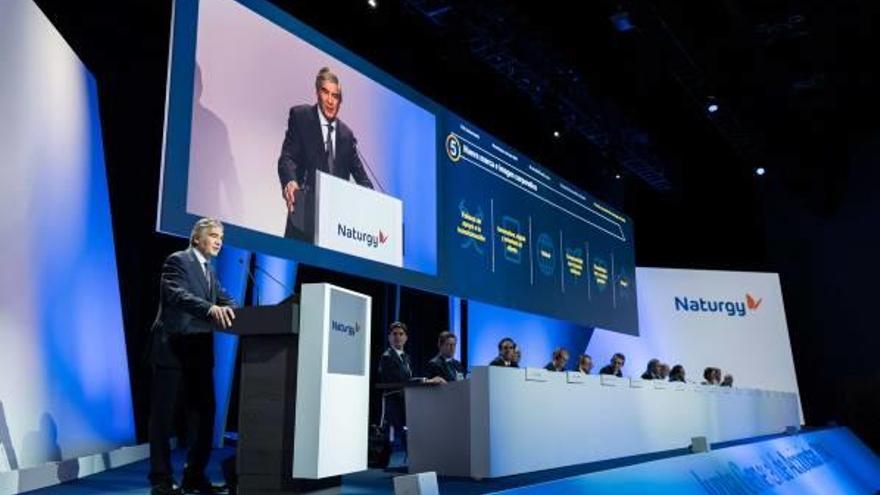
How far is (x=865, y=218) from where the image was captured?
11180 millimetres

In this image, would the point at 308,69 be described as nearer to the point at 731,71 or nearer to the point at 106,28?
the point at 106,28

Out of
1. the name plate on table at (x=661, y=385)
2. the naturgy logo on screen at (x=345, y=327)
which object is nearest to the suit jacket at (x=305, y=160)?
the naturgy logo on screen at (x=345, y=327)

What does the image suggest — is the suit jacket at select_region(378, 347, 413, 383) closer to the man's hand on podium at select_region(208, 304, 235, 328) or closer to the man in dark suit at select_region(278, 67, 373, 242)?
the man in dark suit at select_region(278, 67, 373, 242)

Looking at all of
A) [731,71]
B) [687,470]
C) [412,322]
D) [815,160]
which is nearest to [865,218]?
[815,160]

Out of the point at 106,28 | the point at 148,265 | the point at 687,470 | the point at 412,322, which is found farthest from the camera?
the point at 412,322

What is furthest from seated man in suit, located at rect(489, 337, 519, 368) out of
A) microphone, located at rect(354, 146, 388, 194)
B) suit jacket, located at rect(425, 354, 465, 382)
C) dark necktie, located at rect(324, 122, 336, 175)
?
dark necktie, located at rect(324, 122, 336, 175)

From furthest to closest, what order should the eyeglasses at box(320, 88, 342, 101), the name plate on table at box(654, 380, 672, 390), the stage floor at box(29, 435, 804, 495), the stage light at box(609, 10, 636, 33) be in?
the stage light at box(609, 10, 636, 33) < the name plate on table at box(654, 380, 672, 390) < the eyeglasses at box(320, 88, 342, 101) < the stage floor at box(29, 435, 804, 495)

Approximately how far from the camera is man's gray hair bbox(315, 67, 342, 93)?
5.02m

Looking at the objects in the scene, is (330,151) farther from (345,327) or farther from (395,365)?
(345,327)

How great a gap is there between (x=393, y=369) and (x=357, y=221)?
3.47ft

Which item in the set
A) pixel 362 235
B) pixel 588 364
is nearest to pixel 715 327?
pixel 588 364

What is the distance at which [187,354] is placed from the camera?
277 centimetres

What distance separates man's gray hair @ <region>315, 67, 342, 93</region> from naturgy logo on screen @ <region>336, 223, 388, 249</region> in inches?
39.6

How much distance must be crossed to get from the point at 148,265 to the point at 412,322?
10.8ft
